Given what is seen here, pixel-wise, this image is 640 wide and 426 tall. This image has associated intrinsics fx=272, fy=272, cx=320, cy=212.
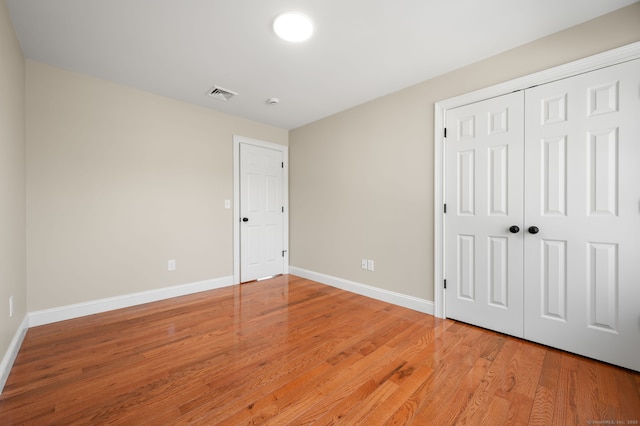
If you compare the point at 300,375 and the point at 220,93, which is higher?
the point at 220,93

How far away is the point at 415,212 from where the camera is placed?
2.95 meters

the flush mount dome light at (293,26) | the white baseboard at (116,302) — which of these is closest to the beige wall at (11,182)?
the white baseboard at (116,302)

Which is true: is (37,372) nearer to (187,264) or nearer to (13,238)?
(13,238)

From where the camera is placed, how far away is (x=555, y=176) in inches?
82.7

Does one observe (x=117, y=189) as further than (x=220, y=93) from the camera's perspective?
No

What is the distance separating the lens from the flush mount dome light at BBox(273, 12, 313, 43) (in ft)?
6.35

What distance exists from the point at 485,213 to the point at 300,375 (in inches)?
80.5

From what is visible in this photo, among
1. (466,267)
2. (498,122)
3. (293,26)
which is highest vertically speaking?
(293,26)

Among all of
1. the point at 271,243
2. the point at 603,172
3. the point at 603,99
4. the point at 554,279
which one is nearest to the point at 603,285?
the point at 554,279

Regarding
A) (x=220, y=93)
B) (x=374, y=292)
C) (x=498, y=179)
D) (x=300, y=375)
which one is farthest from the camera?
(x=374, y=292)

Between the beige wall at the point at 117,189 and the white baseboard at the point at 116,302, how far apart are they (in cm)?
6

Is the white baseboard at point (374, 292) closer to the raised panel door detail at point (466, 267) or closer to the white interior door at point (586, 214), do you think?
the raised panel door detail at point (466, 267)

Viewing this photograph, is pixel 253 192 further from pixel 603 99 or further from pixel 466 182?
pixel 603 99

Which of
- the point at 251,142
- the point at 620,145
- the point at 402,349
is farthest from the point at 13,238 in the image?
the point at 620,145
